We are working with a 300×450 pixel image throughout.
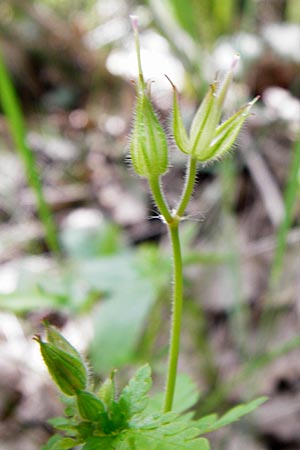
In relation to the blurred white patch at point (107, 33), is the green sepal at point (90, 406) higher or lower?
lower

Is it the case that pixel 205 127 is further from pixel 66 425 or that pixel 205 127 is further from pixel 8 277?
pixel 8 277

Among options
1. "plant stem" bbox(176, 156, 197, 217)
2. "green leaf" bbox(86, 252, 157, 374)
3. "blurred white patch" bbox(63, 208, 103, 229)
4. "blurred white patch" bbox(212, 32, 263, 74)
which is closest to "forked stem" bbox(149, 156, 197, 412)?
"plant stem" bbox(176, 156, 197, 217)

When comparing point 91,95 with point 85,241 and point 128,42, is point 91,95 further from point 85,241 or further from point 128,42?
point 85,241

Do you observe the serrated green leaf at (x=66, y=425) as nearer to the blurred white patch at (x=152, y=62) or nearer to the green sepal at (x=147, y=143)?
the green sepal at (x=147, y=143)

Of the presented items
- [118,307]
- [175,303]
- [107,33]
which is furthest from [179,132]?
[107,33]

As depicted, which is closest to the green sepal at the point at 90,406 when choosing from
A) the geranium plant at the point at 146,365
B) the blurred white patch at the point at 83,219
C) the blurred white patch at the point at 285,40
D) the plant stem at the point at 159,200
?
the geranium plant at the point at 146,365
